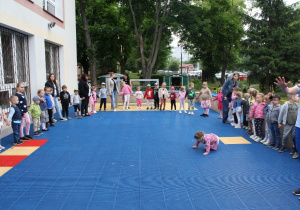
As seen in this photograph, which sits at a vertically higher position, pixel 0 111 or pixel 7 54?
pixel 7 54

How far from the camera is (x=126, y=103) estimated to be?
14727mm

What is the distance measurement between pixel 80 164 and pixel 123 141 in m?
2.03

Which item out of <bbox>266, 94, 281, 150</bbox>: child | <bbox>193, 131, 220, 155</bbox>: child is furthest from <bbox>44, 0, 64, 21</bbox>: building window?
<bbox>266, 94, 281, 150</bbox>: child

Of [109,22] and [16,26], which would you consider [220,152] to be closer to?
[16,26]

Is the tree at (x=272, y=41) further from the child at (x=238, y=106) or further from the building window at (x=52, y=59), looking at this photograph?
the building window at (x=52, y=59)

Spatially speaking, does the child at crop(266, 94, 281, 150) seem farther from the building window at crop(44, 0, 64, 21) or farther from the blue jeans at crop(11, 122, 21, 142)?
the building window at crop(44, 0, 64, 21)

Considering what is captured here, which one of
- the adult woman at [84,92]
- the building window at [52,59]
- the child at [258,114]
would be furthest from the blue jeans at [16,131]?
the child at [258,114]

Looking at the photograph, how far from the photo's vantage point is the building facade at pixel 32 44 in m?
8.64

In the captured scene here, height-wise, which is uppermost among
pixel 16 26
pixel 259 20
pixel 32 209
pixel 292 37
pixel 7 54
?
pixel 259 20

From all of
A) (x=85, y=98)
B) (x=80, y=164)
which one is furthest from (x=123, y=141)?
(x=85, y=98)

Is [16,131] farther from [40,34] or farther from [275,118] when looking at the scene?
[275,118]

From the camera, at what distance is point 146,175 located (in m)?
5.07

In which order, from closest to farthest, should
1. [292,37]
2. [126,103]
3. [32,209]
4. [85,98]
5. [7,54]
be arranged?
[32,209], [7,54], [85,98], [126,103], [292,37]

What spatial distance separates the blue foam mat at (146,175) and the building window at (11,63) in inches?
72.0
